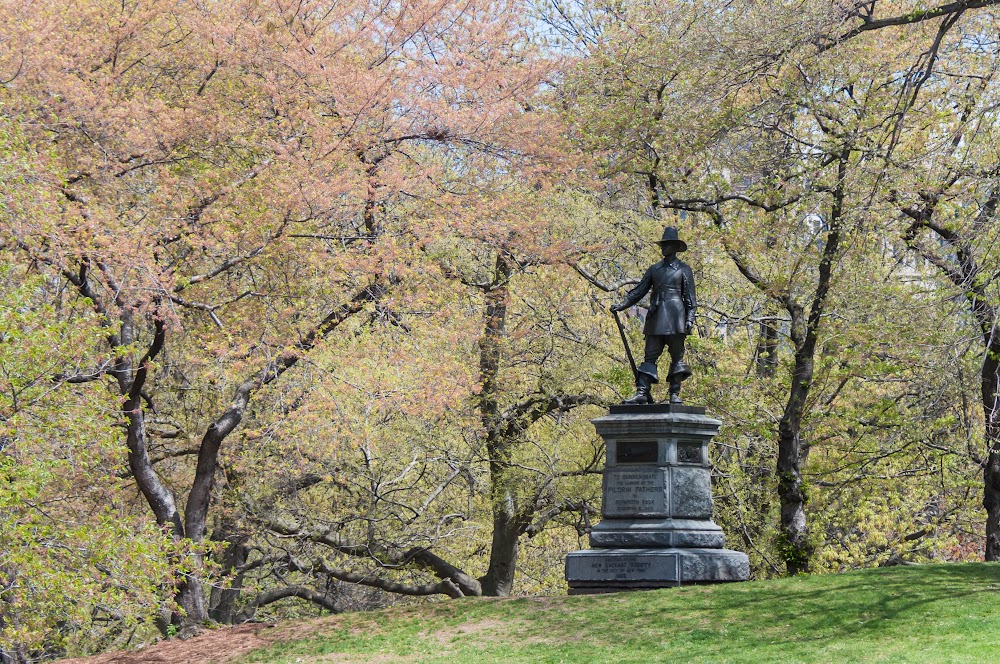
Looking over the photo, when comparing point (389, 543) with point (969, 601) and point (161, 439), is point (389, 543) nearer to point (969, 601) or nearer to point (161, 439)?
point (161, 439)

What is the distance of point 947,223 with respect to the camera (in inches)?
668

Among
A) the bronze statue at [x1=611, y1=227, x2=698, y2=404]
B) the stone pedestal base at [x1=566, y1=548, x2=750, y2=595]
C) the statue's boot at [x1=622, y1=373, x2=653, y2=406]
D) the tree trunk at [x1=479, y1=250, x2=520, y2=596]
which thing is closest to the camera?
the stone pedestal base at [x1=566, y1=548, x2=750, y2=595]

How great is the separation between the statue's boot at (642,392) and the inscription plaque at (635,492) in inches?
34.6

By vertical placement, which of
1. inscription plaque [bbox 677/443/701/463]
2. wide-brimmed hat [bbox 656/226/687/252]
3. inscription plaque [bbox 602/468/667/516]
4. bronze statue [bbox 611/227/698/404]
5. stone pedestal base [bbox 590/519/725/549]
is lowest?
stone pedestal base [bbox 590/519/725/549]

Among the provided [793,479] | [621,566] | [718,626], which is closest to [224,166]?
[621,566]

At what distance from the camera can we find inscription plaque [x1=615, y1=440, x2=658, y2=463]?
1342 cm

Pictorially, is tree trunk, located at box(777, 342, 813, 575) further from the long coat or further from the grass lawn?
the long coat

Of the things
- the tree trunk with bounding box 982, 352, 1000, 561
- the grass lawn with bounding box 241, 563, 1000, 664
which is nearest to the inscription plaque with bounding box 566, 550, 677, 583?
the grass lawn with bounding box 241, 563, 1000, 664

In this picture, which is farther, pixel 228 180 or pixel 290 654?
pixel 228 180

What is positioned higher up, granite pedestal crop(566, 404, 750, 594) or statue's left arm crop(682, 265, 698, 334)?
statue's left arm crop(682, 265, 698, 334)

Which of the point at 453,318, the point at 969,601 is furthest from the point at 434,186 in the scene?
the point at 969,601

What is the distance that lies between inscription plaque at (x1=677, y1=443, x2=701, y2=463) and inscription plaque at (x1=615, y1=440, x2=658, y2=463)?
32cm

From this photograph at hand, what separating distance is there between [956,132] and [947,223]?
5.05m

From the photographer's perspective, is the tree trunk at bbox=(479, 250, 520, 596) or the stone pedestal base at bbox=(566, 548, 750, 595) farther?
the tree trunk at bbox=(479, 250, 520, 596)
